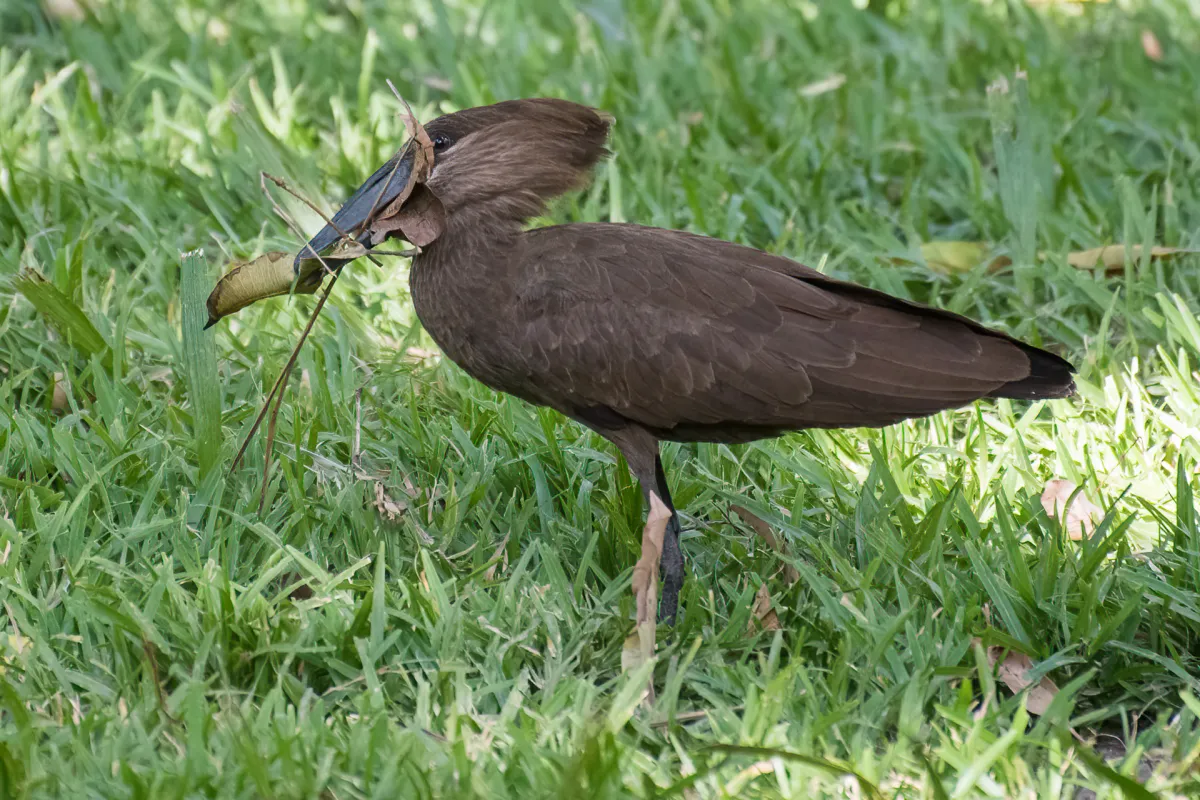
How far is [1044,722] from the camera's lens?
295cm

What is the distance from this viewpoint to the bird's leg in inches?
139

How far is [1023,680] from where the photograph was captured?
3152 mm

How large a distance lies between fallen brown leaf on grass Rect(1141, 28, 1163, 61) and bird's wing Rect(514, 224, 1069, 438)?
3.71 metres

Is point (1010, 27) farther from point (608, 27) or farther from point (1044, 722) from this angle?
point (1044, 722)

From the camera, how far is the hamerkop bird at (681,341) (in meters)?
3.36

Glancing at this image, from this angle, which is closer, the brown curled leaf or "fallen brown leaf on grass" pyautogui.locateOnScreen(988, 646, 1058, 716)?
"fallen brown leaf on grass" pyautogui.locateOnScreen(988, 646, 1058, 716)

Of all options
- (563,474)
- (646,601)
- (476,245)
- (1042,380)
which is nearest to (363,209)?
(476,245)

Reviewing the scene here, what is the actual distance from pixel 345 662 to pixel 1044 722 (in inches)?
56.6

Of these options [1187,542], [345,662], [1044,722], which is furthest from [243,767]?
→ [1187,542]

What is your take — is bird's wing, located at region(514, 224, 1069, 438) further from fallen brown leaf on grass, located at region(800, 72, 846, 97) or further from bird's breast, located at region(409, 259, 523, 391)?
fallen brown leaf on grass, located at region(800, 72, 846, 97)

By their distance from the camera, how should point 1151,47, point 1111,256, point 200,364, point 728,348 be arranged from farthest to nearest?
point 1151,47, point 1111,256, point 200,364, point 728,348

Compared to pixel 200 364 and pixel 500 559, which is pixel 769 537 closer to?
pixel 500 559

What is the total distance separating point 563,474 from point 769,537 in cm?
60

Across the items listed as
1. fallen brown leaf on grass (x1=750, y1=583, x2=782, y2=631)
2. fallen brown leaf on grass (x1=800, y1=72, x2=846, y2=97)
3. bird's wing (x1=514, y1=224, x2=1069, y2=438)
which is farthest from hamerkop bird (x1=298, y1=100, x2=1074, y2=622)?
fallen brown leaf on grass (x1=800, y1=72, x2=846, y2=97)
